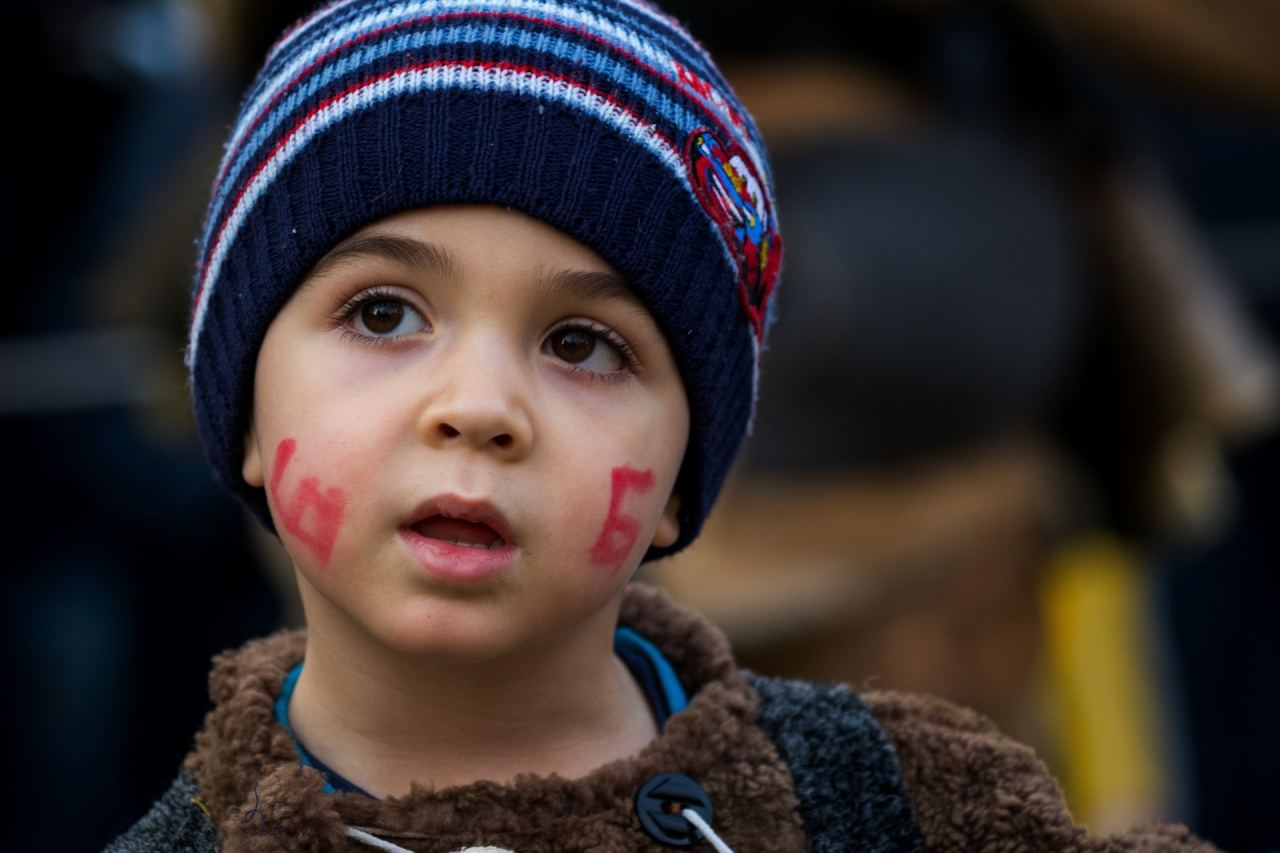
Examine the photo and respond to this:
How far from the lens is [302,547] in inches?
44.4

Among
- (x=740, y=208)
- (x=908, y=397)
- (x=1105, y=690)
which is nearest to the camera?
(x=740, y=208)

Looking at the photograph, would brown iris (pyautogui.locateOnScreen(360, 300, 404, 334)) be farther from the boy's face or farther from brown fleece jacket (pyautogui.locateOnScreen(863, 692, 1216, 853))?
brown fleece jacket (pyautogui.locateOnScreen(863, 692, 1216, 853))

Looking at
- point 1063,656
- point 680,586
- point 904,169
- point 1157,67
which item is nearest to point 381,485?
point 680,586

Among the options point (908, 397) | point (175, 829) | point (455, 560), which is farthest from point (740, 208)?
point (908, 397)

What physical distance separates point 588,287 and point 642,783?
0.42m

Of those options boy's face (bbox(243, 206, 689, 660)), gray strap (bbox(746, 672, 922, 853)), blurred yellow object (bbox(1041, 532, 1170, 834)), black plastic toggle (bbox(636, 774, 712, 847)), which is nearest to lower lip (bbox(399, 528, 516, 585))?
boy's face (bbox(243, 206, 689, 660))

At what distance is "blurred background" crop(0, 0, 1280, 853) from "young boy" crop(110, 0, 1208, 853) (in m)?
1.27

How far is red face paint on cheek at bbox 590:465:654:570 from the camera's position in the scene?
113cm

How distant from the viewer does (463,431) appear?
1048 mm

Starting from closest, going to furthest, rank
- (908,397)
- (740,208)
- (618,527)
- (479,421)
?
(479,421) → (618,527) → (740,208) → (908,397)

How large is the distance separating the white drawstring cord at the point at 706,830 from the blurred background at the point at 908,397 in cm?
141

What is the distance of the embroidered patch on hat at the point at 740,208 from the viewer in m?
1.25

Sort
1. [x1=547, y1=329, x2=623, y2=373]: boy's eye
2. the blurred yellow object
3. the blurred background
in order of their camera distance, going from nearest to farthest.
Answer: [x1=547, y1=329, x2=623, y2=373]: boy's eye, the blurred background, the blurred yellow object

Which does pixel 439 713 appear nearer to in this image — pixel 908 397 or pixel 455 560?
pixel 455 560
